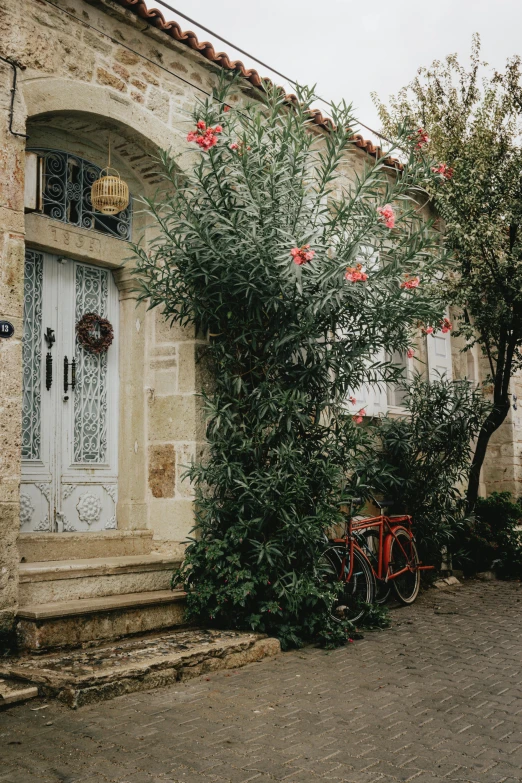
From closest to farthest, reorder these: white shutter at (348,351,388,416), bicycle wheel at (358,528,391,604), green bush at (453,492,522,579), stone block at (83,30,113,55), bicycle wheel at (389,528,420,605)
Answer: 1. stone block at (83,30,113,55)
2. bicycle wheel at (358,528,391,604)
3. bicycle wheel at (389,528,420,605)
4. white shutter at (348,351,388,416)
5. green bush at (453,492,522,579)

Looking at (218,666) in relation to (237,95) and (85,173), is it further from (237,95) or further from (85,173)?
(237,95)

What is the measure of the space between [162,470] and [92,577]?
4.37 ft

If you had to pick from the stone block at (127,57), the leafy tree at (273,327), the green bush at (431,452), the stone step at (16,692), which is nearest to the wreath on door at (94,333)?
the leafy tree at (273,327)

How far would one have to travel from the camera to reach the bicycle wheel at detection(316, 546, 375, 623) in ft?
21.3

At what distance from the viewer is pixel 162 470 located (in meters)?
6.68

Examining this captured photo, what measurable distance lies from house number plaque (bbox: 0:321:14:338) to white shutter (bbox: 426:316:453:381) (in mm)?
5916

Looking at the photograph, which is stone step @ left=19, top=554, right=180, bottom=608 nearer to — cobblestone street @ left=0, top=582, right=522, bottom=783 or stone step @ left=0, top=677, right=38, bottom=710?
stone step @ left=0, top=677, right=38, bottom=710

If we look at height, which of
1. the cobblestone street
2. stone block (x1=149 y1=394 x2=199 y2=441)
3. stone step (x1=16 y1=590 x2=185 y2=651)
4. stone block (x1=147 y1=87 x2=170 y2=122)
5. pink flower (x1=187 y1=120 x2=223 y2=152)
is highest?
stone block (x1=147 y1=87 x2=170 y2=122)

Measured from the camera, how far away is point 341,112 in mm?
5855

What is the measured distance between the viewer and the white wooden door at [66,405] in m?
6.11

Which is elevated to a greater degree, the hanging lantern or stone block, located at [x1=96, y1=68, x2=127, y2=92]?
stone block, located at [x1=96, y1=68, x2=127, y2=92]

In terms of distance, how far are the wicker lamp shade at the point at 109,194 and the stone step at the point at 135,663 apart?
345 cm

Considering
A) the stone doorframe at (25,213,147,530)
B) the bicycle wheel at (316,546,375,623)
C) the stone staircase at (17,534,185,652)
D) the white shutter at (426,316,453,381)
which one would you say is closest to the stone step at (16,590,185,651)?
the stone staircase at (17,534,185,652)

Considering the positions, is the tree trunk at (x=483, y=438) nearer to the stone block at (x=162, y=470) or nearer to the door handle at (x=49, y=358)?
the stone block at (x=162, y=470)
